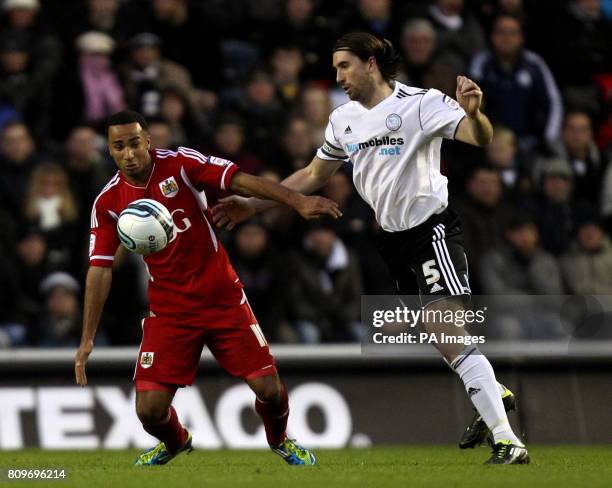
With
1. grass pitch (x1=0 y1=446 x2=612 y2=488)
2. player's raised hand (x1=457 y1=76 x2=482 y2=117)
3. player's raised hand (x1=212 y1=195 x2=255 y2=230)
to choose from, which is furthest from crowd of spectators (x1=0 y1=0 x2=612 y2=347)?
player's raised hand (x1=457 y1=76 x2=482 y2=117)

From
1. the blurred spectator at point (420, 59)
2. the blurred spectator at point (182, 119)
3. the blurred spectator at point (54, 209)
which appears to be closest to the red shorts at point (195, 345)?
the blurred spectator at point (54, 209)

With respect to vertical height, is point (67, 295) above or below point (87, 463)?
above

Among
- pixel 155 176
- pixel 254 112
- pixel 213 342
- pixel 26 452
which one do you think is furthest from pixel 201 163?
pixel 254 112

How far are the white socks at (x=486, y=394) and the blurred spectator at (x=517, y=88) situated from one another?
257 inches

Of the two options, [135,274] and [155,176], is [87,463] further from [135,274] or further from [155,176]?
[135,274]

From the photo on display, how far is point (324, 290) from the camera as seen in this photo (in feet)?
40.4

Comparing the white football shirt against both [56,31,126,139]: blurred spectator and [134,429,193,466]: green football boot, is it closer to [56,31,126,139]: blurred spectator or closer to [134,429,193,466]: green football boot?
[134,429,193,466]: green football boot

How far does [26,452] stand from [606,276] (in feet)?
18.1

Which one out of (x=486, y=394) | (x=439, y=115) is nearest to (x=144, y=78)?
(x=439, y=115)

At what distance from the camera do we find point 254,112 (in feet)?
44.1

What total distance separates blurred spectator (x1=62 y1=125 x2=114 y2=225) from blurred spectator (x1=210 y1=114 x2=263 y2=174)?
1077mm

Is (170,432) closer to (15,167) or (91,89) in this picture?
(15,167)

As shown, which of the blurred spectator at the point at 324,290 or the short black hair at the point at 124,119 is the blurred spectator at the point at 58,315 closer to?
the blurred spectator at the point at 324,290

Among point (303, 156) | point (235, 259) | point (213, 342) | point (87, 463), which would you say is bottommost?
point (87, 463)
